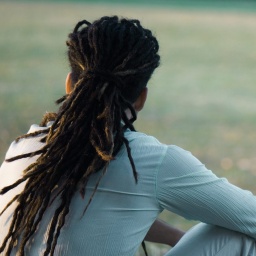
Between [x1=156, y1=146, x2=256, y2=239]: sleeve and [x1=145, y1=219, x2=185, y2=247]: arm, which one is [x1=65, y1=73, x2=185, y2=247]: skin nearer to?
[x1=145, y1=219, x2=185, y2=247]: arm

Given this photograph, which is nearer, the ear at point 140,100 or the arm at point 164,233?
the ear at point 140,100

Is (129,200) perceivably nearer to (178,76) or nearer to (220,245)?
(220,245)

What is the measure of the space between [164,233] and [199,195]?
0.54 meters

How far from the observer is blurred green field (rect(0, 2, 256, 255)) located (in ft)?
22.4

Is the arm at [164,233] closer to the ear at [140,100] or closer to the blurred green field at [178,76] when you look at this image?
the ear at [140,100]

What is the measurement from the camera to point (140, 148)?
2533 mm

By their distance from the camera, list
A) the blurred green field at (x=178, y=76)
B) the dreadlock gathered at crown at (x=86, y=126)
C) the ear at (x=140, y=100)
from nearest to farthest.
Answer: the dreadlock gathered at crown at (x=86, y=126) → the ear at (x=140, y=100) → the blurred green field at (x=178, y=76)

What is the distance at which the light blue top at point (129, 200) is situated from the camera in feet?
8.18

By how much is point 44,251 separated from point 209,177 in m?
0.51

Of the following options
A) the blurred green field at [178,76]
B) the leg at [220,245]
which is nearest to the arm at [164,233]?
the leg at [220,245]

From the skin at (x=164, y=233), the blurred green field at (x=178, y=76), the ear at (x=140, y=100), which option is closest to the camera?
the ear at (x=140, y=100)

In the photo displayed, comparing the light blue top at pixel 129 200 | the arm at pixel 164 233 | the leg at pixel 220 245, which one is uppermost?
the light blue top at pixel 129 200

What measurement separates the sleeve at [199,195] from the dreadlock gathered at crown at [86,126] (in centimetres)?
11

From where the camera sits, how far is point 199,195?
2596mm
